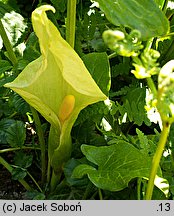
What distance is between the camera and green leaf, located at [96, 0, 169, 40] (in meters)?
0.53

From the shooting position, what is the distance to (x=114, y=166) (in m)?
0.66

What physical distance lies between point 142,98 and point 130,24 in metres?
0.24

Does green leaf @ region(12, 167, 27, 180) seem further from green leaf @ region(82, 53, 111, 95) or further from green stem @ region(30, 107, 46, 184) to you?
green leaf @ region(82, 53, 111, 95)

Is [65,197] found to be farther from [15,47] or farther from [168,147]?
[15,47]

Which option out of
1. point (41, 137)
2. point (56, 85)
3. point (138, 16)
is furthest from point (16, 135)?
point (138, 16)

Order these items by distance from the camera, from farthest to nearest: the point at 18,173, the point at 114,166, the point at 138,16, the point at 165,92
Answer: the point at 18,173 → the point at 114,166 → the point at 138,16 → the point at 165,92

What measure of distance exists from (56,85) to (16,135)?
151 millimetres

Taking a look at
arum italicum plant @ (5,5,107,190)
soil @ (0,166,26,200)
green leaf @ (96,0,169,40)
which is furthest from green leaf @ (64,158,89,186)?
green leaf @ (96,0,169,40)

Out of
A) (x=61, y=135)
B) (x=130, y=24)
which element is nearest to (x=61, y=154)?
(x=61, y=135)

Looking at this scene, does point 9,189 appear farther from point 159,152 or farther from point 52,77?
point 159,152

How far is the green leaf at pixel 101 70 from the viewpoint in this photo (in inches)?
28.4

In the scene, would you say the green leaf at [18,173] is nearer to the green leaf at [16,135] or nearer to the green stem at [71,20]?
the green leaf at [16,135]

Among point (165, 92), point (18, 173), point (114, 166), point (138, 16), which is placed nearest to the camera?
point (165, 92)
